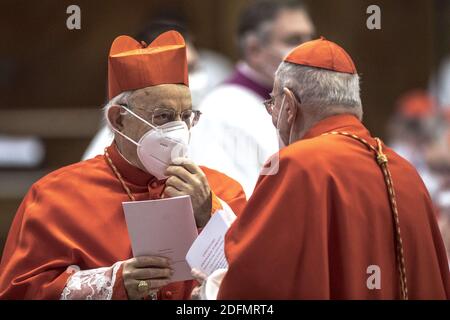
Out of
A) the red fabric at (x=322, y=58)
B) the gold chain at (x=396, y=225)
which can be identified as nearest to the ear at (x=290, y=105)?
the red fabric at (x=322, y=58)

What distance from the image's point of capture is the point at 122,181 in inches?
193

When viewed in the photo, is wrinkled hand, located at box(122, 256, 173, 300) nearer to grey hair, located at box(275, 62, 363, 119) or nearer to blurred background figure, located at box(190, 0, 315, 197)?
grey hair, located at box(275, 62, 363, 119)

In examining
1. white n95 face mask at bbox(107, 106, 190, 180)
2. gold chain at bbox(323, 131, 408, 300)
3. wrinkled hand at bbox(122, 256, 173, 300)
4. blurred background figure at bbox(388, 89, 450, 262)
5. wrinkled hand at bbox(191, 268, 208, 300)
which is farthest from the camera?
blurred background figure at bbox(388, 89, 450, 262)

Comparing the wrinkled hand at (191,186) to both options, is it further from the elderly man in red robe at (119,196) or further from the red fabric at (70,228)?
the red fabric at (70,228)

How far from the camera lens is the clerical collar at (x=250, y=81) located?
6.73 meters

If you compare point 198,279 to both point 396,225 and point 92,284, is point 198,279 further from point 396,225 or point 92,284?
point 396,225

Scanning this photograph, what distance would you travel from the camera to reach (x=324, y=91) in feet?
14.7

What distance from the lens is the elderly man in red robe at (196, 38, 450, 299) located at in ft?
13.8

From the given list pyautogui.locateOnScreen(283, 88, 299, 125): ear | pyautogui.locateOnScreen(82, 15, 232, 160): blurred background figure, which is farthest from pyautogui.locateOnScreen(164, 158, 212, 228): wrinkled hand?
pyautogui.locateOnScreen(82, 15, 232, 160): blurred background figure

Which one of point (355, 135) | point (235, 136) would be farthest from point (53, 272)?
point (235, 136)

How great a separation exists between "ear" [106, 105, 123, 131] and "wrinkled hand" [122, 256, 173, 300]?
569 millimetres

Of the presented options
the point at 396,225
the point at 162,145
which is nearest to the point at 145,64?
the point at 162,145
